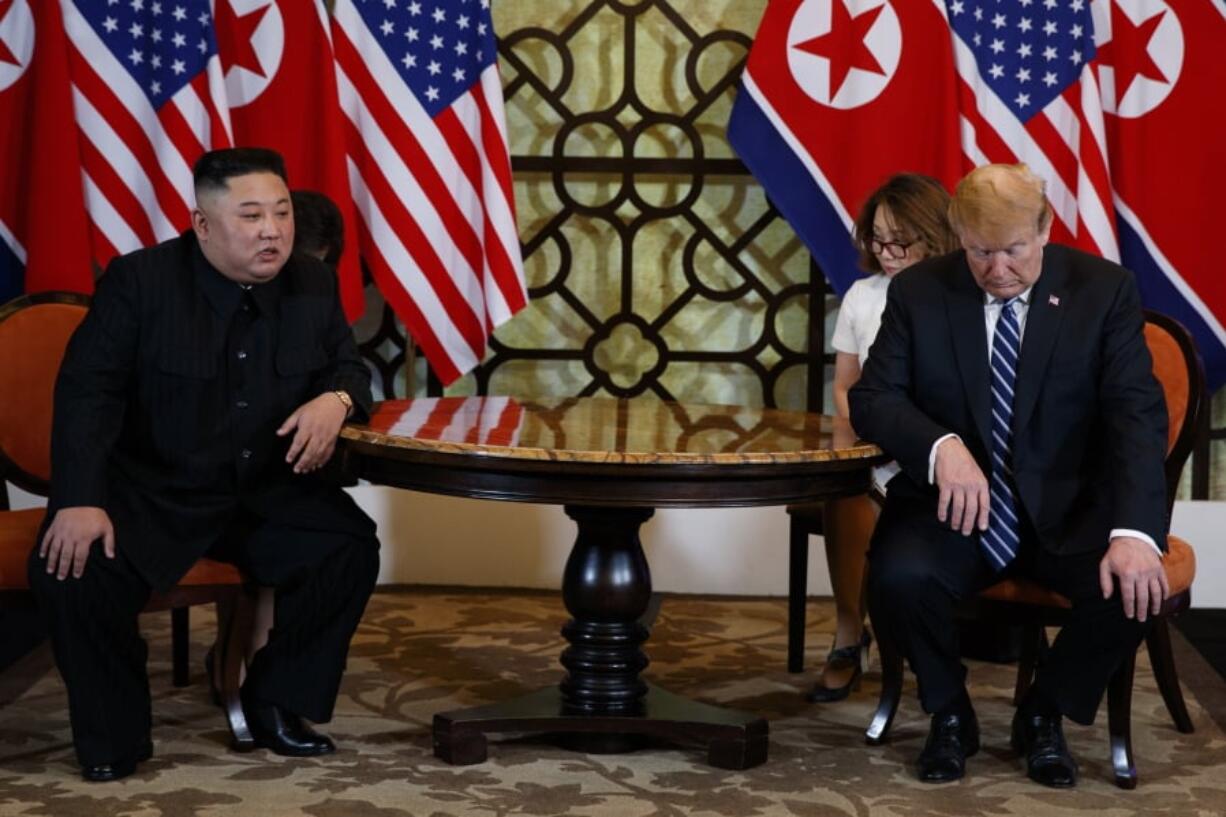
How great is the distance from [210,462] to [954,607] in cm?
153

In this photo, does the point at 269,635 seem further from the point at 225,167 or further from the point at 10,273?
the point at 10,273

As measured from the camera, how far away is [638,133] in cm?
541

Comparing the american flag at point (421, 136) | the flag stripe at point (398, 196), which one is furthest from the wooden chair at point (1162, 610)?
the flag stripe at point (398, 196)

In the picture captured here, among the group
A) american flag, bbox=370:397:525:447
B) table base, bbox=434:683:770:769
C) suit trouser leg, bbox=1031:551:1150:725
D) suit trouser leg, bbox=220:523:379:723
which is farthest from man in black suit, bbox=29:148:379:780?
suit trouser leg, bbox=1031:551:1150:725

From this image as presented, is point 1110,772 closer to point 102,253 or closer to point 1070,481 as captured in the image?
point 1070,481

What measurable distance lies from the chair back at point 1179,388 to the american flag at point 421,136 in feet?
6.30

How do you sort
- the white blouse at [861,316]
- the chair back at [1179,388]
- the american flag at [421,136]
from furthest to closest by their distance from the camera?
the american flag at [421,136] → the white blouse at [861,316] → the chair back at [1179,388]

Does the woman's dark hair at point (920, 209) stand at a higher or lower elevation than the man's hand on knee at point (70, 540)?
higher

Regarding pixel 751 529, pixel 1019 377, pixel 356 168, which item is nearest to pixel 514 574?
pixel 751 529

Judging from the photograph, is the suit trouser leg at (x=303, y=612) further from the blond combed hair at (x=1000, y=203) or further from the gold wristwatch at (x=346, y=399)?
the blond combed hair at (x=1000, y=203)

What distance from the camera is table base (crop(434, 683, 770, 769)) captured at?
362 cm

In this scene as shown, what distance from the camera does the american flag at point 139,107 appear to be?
196 inches

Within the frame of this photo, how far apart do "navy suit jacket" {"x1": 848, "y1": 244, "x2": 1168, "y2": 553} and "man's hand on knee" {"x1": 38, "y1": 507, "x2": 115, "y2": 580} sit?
4.98ft

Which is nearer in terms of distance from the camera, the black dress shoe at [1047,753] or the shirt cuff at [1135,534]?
the shirt cuff at [1135,534]
